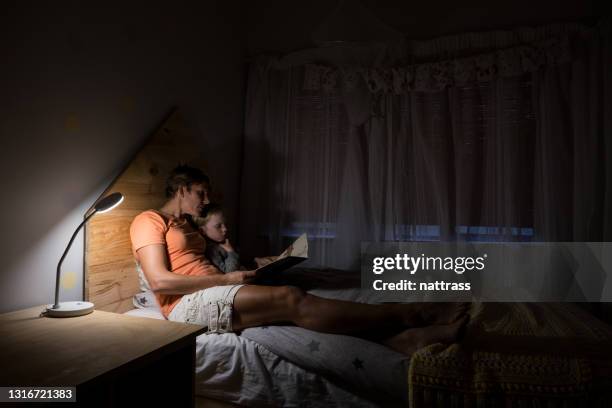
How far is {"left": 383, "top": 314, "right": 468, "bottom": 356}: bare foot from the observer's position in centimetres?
126

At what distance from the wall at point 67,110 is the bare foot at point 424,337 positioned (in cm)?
125

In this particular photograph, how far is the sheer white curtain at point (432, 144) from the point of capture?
224 cm

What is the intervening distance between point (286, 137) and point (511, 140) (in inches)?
56.7

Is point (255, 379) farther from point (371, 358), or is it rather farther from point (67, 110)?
point (67, 110)

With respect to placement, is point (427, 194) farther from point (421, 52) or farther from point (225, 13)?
point (225, 13)

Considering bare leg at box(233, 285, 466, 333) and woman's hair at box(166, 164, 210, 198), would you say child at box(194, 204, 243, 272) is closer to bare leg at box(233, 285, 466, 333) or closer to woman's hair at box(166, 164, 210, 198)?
woman's hair at box(166, 164, 210, 198)

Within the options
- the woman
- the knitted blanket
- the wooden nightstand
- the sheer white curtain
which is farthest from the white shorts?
the sheer white curtain

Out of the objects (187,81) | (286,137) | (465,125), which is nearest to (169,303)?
(187,81)

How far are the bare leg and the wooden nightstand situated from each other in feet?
1.18

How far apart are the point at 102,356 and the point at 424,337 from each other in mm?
935

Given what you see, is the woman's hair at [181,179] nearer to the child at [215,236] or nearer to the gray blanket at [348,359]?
the child at [215,236]

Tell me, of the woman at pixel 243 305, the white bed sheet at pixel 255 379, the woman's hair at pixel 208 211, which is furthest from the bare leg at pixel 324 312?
the woman's hair at pixel 208 211

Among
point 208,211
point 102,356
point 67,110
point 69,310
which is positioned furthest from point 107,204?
point 208,211

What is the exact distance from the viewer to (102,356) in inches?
36.1
